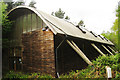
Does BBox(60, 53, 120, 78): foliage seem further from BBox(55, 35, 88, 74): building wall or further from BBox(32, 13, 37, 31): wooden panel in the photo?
BBox(32, 13, 37, 31): wooden panel

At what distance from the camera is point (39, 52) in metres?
10.5

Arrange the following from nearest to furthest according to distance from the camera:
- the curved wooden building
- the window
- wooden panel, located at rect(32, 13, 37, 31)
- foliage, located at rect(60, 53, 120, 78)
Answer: foliage, located at rect(60, 53, 120, 78) → the curved wooden building → wooden panel, located at rect(32, 13, 37, 31) → the window

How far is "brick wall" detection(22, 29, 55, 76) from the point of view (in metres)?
9.80

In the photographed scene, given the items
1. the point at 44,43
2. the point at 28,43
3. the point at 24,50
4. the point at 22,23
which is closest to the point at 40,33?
the point at 44,43

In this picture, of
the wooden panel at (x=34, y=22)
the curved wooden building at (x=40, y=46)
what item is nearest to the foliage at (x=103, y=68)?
the curved wooden building at (x=40, y=46)

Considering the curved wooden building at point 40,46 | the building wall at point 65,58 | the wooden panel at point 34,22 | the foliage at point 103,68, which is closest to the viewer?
the foliage at point 103,68

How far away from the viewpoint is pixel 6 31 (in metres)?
14.0

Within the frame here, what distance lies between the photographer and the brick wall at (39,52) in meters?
9.80

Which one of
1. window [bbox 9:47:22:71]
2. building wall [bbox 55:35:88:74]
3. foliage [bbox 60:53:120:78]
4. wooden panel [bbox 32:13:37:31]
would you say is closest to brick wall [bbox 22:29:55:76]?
wooden panel [bbox 32:13:37:31]

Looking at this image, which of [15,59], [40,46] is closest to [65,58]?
[40,46]

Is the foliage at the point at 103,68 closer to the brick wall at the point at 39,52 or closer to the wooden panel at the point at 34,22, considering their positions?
the brick wall at the point at 39,52

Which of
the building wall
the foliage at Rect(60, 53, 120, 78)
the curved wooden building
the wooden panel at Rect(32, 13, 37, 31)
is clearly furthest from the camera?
the wooden panel at Rect(32, 13, 37, 31)

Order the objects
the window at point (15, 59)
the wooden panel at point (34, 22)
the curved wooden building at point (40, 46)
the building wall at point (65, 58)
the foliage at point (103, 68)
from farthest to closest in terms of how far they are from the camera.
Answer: the window at point (15, 59) → the wooden panel at point (34, 22) → the building wall at point (65, 58) → the curved wooden building at point (40, 46) → the foliage at point (103, 68)

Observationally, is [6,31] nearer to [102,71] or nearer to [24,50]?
[24,50]
